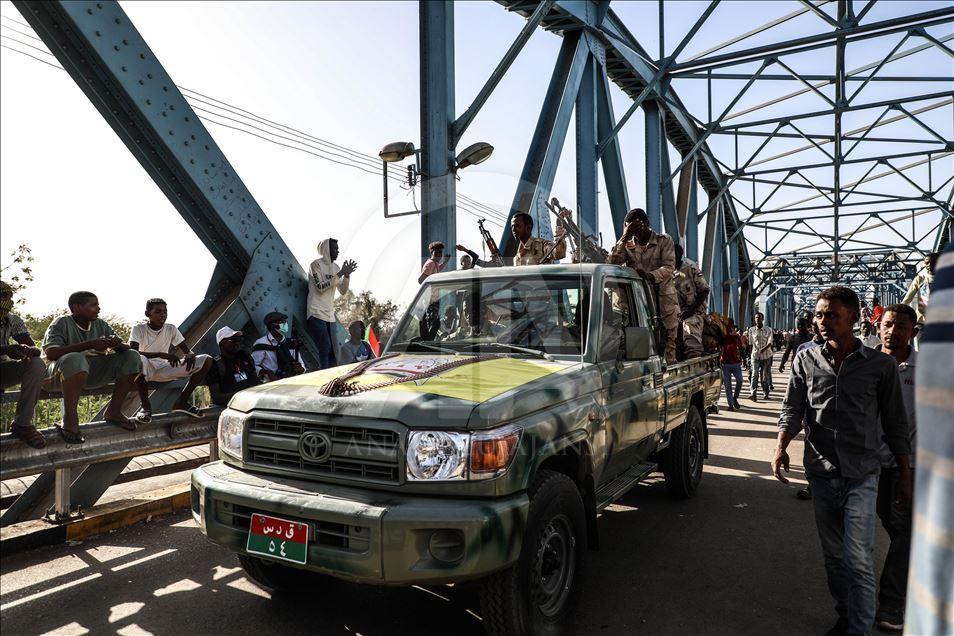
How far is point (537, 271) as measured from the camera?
4004 mm

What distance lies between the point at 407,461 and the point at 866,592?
2.29 m

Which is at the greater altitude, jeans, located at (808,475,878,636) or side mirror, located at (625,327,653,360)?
side mirror, located at (625,327,653,360)

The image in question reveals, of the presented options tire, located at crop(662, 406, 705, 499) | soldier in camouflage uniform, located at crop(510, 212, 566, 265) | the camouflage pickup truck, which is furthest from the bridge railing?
tire, located at crop(662, 406, 705, 499)

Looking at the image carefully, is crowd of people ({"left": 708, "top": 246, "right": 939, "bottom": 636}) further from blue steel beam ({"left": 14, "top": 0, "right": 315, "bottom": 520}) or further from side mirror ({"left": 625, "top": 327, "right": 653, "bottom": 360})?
blue steel beam ({"left": 14, "top": 0, "right": 315, "bottom": 520})

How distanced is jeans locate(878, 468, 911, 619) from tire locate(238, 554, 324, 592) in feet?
10.7

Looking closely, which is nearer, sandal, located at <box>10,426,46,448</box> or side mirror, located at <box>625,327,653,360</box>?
side mirror, located at <box>625,327,653,360</box>

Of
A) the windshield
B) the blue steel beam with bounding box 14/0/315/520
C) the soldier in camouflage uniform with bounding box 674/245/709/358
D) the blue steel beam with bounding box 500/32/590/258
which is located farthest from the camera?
the blue steel beam with bounding box 500/32/590/258

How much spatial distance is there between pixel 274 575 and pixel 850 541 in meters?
3.04

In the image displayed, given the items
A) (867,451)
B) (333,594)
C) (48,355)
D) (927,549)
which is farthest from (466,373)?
(48,355)

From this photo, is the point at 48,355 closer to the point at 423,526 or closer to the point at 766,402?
the point at 423,526

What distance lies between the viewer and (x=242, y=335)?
19.4ft

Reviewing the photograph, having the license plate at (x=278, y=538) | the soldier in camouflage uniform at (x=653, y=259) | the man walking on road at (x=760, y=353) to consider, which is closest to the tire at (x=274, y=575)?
the license plate at (x=278, y=538)

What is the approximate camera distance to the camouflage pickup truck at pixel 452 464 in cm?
244

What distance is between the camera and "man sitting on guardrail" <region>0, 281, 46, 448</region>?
384 centimetres
